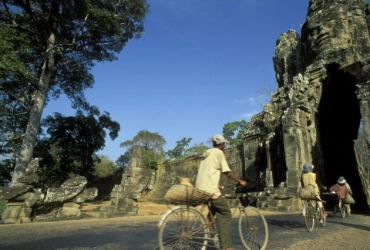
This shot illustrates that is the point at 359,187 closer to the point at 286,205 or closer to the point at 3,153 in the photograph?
the point at 286,205

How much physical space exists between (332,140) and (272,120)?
6.09m

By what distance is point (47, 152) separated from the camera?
21.7m

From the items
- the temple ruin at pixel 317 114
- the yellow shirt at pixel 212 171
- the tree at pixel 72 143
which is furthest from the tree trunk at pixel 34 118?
the yellow shirt at pixel 212 171

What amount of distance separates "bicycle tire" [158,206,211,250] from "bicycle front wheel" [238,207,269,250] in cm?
68

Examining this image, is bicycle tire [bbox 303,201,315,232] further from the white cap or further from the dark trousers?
the white cap

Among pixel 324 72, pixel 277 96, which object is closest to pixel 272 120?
pixel 277 96

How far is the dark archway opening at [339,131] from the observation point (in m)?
16.9

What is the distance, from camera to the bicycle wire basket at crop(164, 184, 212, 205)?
3.21 meters

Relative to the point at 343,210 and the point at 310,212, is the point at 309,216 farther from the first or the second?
the point at 343,210

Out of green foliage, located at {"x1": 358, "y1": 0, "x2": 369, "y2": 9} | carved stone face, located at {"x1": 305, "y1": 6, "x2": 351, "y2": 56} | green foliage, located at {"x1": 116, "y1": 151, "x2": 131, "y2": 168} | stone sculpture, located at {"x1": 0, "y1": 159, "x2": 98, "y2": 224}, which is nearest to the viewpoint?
stone sculpture, located at {"x1": 0, "y1": 159, "x2": 98, "y2": 224}

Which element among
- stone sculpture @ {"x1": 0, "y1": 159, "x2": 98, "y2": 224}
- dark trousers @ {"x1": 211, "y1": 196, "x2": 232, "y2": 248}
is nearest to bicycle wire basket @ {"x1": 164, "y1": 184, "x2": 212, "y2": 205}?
dark trousers @ {"x1": 211, "y1": 196, "x2": 232, "y2": 248}

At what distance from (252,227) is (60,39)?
17.7 m

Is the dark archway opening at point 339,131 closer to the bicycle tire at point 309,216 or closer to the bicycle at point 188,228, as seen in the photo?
the bicycle tire at point 309,216

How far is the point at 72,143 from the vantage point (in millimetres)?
22844
